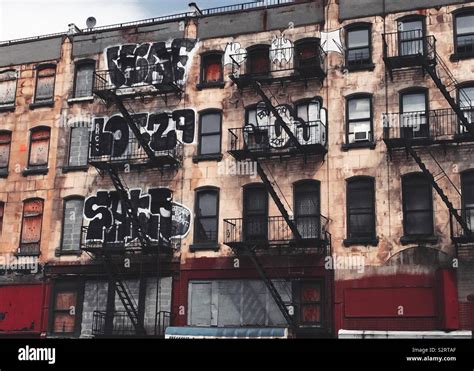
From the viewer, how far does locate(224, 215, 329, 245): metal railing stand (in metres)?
26.8

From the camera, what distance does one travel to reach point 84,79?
32875 mm

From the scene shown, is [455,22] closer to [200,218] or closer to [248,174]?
[248,174]

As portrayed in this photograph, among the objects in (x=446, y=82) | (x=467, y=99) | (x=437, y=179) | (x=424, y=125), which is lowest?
→ (x=437, y=179)

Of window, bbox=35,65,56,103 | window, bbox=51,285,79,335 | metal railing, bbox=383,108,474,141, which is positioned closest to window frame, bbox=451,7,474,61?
metal railing, bbox=383,108,474,141

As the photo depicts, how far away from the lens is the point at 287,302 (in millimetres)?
26594

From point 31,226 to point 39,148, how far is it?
12.9 feet

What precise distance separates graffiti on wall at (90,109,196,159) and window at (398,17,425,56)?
9668 mm

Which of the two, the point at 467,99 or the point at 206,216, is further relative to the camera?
the point at 206,216

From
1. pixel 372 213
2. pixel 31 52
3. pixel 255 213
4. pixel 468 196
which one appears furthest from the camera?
pixel 31 52

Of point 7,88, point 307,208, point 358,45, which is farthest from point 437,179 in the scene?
point 7,88

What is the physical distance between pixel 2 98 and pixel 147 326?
14654mm
